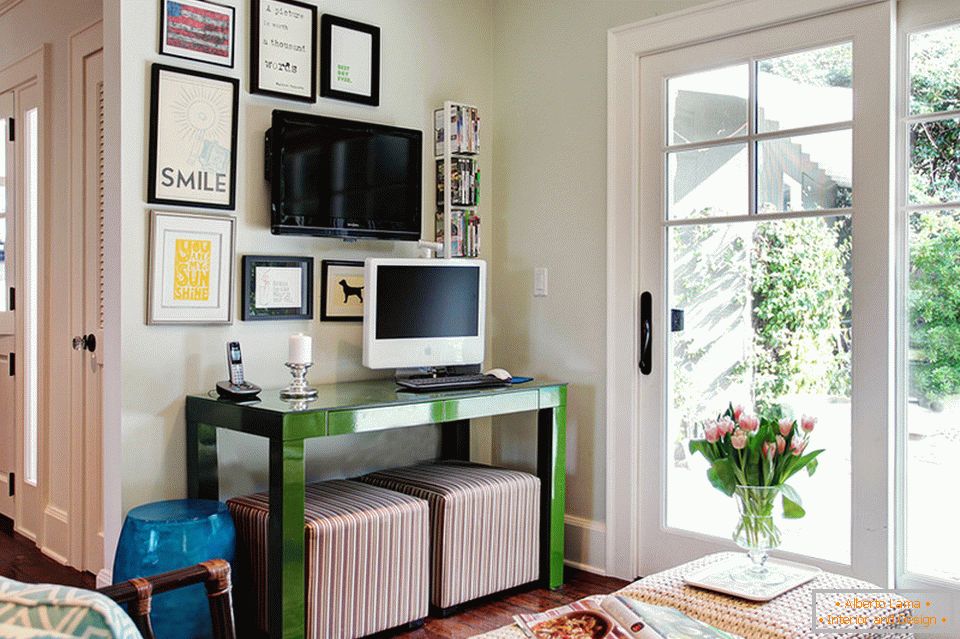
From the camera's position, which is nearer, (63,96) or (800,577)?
(800,577)

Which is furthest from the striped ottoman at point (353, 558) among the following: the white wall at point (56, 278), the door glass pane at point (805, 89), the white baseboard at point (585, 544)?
the door glass pane at point (805, 89)

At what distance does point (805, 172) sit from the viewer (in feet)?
9.70

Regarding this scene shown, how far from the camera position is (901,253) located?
2740mm

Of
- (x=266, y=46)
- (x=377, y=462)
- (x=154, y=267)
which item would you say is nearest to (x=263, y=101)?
(x=266, y=46)

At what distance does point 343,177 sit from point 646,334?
129 cm

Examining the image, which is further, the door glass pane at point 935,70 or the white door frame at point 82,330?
the white door frame at point 82,330

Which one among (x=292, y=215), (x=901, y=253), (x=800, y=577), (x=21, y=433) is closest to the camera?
(x=800, y=577)

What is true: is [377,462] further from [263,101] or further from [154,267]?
[263,101]

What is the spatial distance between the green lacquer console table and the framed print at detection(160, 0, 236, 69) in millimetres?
1157

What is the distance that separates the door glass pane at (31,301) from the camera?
13.2ft

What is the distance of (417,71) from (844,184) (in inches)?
69.5

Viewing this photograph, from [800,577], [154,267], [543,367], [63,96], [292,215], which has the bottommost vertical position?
[800,577]

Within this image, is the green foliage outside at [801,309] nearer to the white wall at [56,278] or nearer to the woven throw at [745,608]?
the woven throw at [745,608]

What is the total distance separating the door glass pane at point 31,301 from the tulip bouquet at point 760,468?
3258mm
